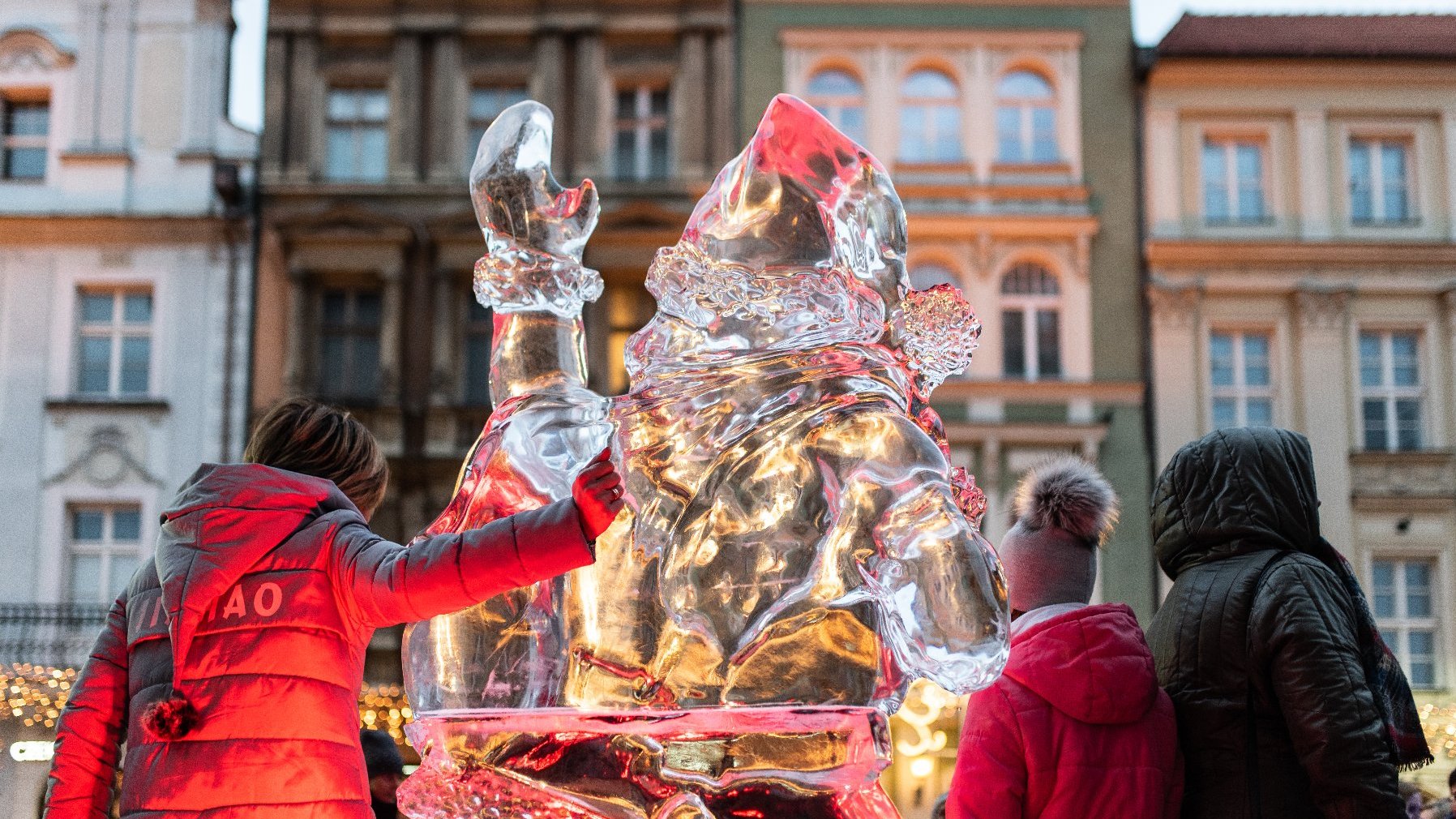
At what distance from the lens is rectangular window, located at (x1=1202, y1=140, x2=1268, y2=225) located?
17.6 m

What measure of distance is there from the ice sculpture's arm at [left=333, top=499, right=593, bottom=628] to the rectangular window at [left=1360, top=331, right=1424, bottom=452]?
16.6 metres

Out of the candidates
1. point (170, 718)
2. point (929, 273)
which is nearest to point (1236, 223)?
point (929, 273)

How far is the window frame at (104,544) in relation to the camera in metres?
16.2

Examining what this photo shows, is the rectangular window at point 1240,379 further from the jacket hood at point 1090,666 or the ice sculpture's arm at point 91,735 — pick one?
the ice sculpture's arm at point 91,735

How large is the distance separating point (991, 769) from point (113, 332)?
52.9 feet

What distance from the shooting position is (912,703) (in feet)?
49.9

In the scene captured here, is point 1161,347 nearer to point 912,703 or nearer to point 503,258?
point 912,703

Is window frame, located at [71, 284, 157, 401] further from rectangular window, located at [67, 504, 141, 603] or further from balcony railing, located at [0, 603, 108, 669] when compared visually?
balcony railing, located at [0, 603, 108, 669]

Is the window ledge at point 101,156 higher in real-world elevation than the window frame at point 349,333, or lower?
higher

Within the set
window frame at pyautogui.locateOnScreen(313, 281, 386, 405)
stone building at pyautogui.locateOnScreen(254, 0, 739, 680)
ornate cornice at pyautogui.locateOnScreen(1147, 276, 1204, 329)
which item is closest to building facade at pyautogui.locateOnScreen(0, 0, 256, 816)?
stone building at pyautogui.locateOnScreen(254, 0, 739, 680)

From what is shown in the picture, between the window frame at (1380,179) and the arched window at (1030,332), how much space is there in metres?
3.61

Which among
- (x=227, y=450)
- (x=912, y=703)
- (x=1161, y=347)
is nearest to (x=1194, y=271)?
(x=1161, y=347)

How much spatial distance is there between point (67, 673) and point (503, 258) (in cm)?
1171

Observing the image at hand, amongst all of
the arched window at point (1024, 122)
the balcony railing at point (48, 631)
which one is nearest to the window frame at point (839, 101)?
the arched window at point (1024, 122)
